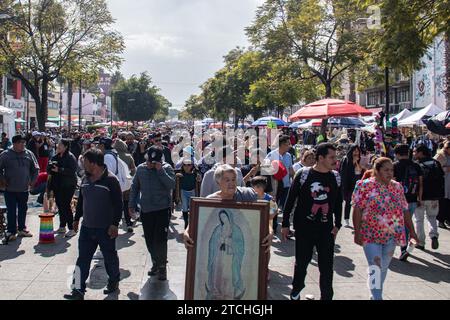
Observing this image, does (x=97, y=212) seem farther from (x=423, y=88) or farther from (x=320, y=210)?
(x=423, y=88)

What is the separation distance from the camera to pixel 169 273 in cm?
669

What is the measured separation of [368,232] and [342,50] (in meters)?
20.8

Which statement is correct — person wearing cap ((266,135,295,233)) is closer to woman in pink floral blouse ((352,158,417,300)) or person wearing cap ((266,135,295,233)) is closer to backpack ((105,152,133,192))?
backpack ((105,152,133,192))

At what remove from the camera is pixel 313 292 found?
5914 mm

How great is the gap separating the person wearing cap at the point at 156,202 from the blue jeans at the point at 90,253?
752mm

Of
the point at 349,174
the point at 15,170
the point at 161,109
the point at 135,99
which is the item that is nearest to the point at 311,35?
the point at 349,174

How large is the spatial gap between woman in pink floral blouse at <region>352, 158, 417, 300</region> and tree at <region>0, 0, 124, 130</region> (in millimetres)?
20268

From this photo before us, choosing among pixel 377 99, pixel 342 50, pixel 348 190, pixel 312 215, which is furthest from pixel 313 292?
pixel 377 99

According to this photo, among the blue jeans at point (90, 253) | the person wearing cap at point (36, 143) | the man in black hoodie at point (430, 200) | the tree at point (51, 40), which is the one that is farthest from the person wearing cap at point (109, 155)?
the tree at point (51, 40)

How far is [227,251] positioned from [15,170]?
18.2ft

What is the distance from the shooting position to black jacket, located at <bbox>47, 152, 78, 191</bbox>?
8.99m

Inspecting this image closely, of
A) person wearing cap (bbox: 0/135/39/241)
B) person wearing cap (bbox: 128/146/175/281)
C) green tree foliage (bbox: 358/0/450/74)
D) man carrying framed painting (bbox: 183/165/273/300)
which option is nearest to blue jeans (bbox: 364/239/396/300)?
man carrying framed painting (bbox: 183/165/273/300)

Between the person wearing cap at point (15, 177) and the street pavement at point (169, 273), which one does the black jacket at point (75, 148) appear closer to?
the person wearing cap at point (15, 177)

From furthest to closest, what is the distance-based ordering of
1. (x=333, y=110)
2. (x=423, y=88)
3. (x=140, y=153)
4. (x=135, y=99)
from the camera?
1. (x=135, y=99)
2. (x=423, y=88)
3. (x=140, y=153)
4. (x=333, y=110)
